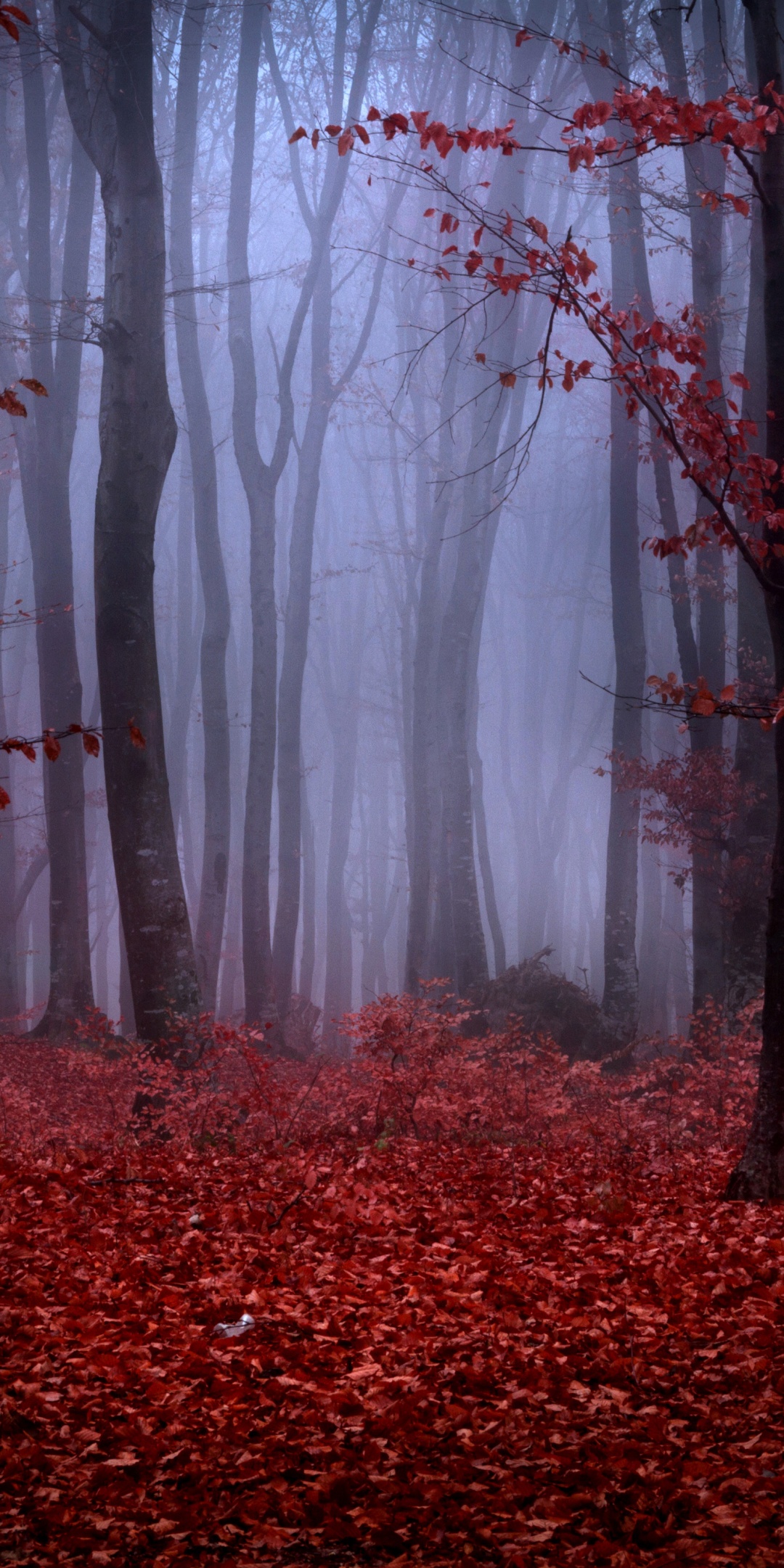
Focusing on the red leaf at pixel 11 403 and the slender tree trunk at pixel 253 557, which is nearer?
the red leaf at pixel 11 403

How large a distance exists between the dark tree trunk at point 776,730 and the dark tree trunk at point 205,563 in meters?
10.5

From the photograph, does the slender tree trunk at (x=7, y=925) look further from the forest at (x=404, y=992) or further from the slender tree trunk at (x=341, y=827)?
the slender tree trunk at (x=341, y=827)

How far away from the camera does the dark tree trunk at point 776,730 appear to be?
16.9ft

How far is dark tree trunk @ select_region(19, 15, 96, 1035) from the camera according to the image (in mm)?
13492

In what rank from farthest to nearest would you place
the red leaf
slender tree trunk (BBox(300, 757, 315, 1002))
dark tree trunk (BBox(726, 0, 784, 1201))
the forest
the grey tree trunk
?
slender tree trunk (BBox(300, 757, 315, 1002)) → the grey tree trunk → dark tree trunk (BBox(726, 0, 784, 1201)) → the red leaf → the forest

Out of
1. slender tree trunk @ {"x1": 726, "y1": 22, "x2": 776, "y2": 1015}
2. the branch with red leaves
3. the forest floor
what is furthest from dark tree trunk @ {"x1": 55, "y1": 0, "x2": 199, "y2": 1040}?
slender tree trunk @ {"x1": 726, "y1": 22, "x2": 776, "y2": 1015}

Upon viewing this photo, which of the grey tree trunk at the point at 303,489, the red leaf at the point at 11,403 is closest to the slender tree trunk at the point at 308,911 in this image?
the grey tree trunk at the point at 303,489

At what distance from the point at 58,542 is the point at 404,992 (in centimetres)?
785

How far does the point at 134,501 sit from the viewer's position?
27.5 ft

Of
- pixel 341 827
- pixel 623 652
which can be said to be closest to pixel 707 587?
pixel 623 652

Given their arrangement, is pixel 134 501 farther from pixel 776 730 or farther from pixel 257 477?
pixel 257 477

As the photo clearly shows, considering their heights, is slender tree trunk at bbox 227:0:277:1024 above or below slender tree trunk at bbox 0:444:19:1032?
above

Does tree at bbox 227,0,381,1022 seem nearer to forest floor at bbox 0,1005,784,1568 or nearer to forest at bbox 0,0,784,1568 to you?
forest at bbox 0,0,784,1568

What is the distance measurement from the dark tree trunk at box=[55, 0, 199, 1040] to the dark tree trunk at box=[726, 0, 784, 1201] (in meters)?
4.39
